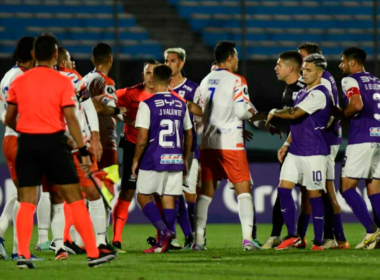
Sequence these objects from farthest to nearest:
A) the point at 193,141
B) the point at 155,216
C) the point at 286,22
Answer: the point at 286,22 < the point at 193,141 < the point at 155,216

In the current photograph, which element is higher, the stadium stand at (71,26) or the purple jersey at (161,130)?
the stadium stand at (71,26)

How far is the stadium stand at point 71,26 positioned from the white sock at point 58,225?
10.1 meters

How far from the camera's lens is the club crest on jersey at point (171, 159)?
8.45 metres

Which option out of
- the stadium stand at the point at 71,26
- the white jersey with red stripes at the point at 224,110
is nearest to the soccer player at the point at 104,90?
the white jersey with red stripes at the point at 224,110

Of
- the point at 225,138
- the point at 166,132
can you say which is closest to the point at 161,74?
the point at 166,132

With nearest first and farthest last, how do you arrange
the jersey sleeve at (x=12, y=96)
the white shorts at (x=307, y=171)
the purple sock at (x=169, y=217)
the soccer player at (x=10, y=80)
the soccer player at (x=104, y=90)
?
the jersey sleeve at (x=12, y=96) < the soccer player at (x=10, y=80) < the purple sock at (x=169, y=217) < the white shorts at (x=307, y=171) < the soccer player at (x=104, y=90)

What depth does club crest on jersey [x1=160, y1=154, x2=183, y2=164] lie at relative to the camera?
845cm

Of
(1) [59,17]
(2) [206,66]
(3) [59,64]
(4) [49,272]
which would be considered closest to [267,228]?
(2) [206,66]

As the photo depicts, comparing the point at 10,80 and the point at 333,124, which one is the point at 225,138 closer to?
the point at 333,124

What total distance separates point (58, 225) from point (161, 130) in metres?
1.34

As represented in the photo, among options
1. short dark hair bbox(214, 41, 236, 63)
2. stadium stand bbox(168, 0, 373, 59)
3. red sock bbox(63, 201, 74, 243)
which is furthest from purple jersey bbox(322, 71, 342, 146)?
stadium stand bbox(168, 0, 373, 59)

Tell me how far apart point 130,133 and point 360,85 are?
245 centimetres

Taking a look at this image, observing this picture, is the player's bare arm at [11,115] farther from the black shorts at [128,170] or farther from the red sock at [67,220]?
the black shorts at [128,170]

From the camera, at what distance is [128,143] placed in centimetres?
911
